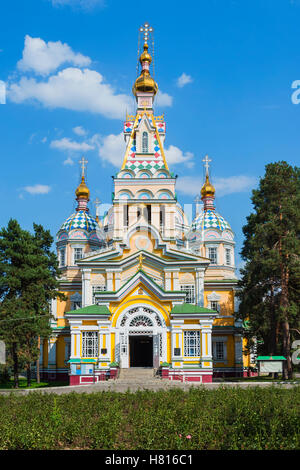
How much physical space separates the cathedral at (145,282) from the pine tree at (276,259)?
3296 millimetres

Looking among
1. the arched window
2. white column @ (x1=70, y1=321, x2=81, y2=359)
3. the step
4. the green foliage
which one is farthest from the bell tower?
the green foliage

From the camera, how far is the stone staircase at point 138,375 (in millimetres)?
26984

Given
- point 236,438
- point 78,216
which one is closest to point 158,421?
point 236,438

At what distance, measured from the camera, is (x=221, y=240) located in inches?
1626

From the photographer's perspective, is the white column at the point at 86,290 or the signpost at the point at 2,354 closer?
the signpost at the point at 2,354

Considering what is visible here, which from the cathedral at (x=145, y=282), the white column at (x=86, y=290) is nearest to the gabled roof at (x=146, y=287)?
the cathedral at (x=145, y=282)

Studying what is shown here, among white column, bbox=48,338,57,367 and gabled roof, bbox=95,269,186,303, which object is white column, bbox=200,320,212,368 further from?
white column, bbox=48,338,57,367

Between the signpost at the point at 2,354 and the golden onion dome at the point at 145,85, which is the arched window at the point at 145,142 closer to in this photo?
the golden onion dome at the point at 145,85

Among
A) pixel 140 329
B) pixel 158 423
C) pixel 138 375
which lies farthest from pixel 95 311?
pixel 158 423

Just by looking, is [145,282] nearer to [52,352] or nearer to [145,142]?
[52,352]

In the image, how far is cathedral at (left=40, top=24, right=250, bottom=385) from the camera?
2977 cm

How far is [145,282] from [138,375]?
5483 mm

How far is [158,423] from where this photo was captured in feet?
37.2
